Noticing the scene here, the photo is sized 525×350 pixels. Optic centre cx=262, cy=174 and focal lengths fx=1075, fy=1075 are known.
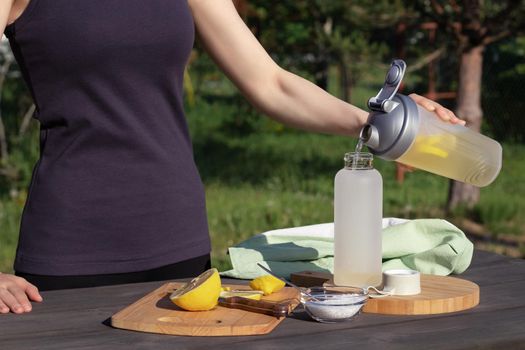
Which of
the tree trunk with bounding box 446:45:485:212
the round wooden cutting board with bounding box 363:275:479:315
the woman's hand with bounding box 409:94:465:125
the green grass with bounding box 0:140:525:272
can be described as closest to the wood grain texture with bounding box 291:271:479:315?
the round wooden cutting board with bounding box 363:275:479:315

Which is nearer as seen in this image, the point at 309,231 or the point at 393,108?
the point at 393,108

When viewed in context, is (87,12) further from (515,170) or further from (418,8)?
(515,170)

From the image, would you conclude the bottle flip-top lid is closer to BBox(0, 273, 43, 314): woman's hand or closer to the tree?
BBox(0, 273, 43, 314): woman's hand

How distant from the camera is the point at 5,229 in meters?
6.84

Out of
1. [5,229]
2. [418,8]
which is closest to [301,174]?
[418,8]

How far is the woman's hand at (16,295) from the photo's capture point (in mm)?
2023

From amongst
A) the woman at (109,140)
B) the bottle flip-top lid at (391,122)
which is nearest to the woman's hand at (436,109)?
the woman at (109,140)

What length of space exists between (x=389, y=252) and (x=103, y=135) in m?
0.69

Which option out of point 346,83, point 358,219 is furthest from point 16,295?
point 346,83

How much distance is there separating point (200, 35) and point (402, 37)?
21.7ft

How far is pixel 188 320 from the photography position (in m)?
1.89

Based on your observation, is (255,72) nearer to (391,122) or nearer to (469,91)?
(391,122)

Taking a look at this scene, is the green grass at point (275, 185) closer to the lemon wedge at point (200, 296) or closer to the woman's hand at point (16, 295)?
the woman's hand at point (16, 295)

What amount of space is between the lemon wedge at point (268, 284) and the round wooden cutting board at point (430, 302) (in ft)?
0.63
